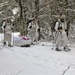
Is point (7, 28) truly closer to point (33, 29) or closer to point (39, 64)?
point (33, 29)

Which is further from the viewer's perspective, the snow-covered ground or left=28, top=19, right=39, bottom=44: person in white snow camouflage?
left=28, top=19, right=39, bottom=44: person in white snow camouflage

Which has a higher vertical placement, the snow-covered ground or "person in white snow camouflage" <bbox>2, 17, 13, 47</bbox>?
"person in white snow camouflage" <bbox>2, 17, 13, 47</bbox>

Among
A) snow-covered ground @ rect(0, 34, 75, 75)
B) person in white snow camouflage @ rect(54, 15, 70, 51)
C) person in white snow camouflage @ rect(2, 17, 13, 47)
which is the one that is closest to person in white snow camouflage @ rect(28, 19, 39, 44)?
person in white snow camouflage @ rect(2, 17, 13, 47)

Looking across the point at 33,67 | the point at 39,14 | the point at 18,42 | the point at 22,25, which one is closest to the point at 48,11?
the point at 39,14

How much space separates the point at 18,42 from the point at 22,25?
530 centimetres

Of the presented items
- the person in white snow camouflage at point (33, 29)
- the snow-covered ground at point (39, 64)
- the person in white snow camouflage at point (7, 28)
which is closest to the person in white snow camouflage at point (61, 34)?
the snow-covered ground at point (39, 64)

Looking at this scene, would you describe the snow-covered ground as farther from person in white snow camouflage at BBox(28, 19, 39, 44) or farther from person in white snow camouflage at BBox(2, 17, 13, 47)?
person in white snow camouflage at BBox(28, 19, 39, 44)

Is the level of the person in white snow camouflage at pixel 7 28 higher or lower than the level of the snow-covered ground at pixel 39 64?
higher

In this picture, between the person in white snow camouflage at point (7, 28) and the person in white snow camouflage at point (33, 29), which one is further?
the person in white snow camouflage at point (33, 29)

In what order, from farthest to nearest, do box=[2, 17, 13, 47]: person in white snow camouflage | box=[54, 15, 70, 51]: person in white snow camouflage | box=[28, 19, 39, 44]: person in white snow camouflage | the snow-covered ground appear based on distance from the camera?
1. box=[28, 19, 39, 44]: person in white snow camouflage
2. box=[2, 17, 13, 47]: person in white snow camouflage
3. box=[54, 15, 70, 51]: person in white snow camouflage
4. the snow-covered ground

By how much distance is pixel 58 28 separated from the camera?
1359cm

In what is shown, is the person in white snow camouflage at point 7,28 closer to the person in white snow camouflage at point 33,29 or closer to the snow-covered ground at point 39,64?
the person in white snow camouflage at point 33,29

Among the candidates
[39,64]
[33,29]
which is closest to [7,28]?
[33,29]

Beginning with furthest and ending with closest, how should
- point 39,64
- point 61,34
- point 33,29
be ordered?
1. point 33,29
2. point 61,34
3. point 39,64
